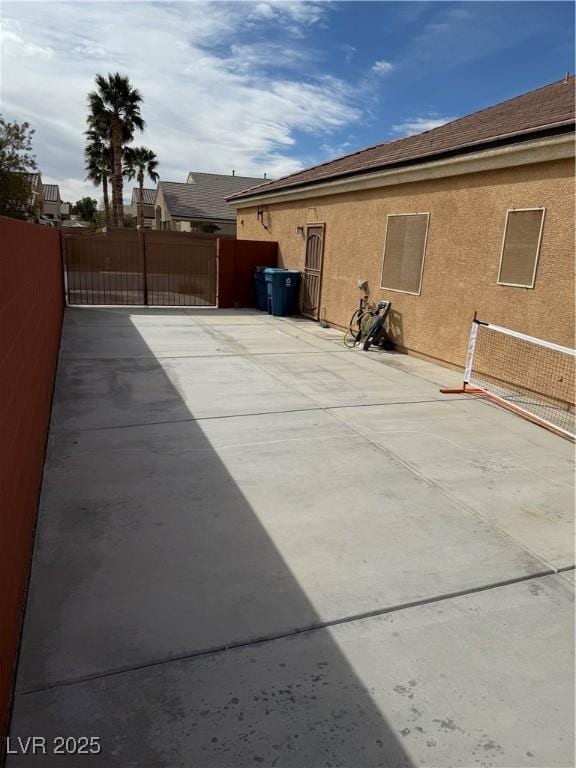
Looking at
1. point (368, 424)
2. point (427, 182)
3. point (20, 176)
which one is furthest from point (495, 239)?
point (20, 176)

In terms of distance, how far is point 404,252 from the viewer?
32.3 feet

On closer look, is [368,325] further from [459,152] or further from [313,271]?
[313,271]

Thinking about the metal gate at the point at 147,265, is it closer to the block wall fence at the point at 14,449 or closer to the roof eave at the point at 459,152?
the roof eave at the point at 459,152

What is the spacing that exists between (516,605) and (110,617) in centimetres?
219

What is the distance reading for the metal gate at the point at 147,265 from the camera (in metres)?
15.2

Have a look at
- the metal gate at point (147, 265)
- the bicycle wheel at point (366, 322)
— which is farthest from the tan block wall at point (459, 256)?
the metal gate at point (147, 265)

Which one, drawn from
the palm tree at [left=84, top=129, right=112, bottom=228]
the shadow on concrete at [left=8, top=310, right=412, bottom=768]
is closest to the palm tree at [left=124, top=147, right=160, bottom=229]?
the palm tree at [left=84, top=129, right=112, bottom=228]

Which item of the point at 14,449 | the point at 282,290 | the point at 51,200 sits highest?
the point at 51,200

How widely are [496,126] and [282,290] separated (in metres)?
7.09

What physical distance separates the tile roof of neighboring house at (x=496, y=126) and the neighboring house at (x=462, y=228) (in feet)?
0.12

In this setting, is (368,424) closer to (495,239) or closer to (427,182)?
(495,239)

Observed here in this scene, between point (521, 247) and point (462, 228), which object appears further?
point (462, 228)

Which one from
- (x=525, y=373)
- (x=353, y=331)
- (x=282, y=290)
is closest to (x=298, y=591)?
(x=525, y=373)

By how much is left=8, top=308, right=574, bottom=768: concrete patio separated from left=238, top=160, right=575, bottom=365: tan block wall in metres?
2.10
